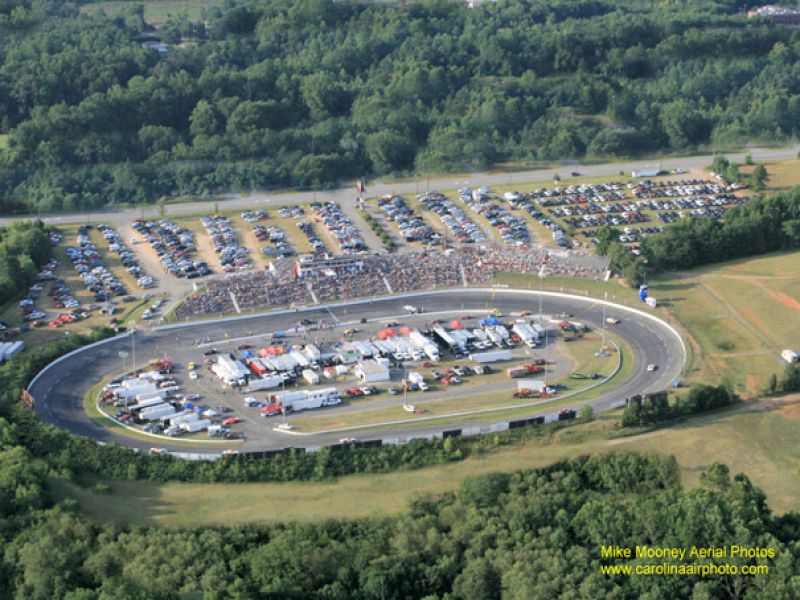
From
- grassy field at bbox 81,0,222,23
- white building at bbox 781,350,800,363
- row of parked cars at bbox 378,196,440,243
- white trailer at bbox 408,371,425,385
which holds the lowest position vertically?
white building at bbox 781,350,800,363

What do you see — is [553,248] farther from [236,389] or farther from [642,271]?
→ [236,389]

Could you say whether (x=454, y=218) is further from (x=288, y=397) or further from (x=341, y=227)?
→ (x=288, y=397)

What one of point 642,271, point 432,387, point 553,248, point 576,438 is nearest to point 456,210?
point 553,248

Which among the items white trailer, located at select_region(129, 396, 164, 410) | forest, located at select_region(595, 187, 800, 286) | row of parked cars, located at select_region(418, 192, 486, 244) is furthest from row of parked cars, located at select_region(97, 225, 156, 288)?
forest, located at select_region(595, 187, 800, 286)

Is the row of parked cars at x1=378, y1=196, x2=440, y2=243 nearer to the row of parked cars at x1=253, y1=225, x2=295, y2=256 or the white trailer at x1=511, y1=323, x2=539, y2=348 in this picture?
the row of parked cars at x1=253, y1=225, x2=295, y2=256

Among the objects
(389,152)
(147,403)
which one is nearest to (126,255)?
(147,403)
